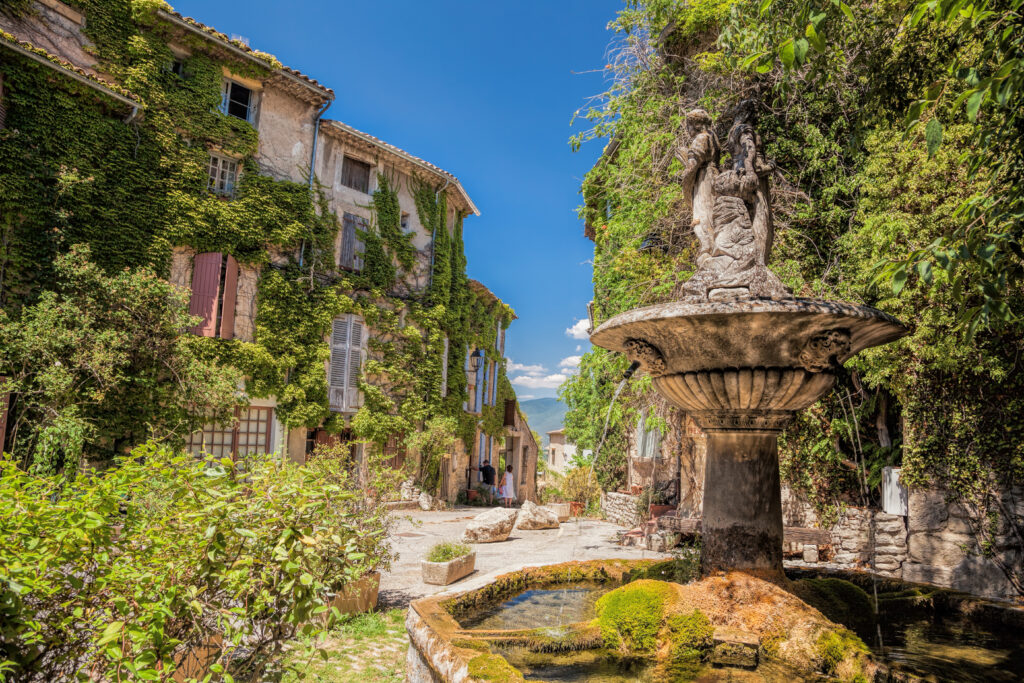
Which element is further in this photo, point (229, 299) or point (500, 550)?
point (229, 299)

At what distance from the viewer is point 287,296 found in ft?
54.4

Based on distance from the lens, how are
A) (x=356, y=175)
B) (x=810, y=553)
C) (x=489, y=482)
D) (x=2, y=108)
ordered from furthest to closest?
(x=489, y=482), (x=356, y=175), (x=2, y=108), (x=810, y=553)

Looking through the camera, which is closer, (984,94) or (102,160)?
(984,94)

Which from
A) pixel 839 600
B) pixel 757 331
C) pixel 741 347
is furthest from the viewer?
pixel 839 600

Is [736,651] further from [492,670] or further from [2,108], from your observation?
[2,108]

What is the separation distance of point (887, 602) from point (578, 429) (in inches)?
661

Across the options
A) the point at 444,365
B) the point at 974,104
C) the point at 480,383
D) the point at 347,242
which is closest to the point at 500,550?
the point at 974,104

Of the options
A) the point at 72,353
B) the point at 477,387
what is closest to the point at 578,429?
the point at 477,387

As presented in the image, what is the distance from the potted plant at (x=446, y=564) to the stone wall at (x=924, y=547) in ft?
14.0

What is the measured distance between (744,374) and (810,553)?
5.72 m

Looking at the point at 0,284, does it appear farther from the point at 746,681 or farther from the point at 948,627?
the point at 948,627

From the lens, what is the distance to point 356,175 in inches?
760

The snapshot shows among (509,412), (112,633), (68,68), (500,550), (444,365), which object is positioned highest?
(68,68)

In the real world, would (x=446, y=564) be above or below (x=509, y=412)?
below
